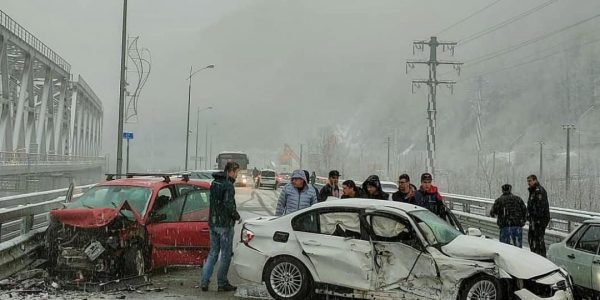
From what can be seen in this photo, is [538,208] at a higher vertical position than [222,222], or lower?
higher

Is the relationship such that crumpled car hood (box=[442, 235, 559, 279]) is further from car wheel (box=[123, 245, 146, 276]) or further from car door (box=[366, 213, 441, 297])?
car wheel (box=[123, 245, 146, 276])

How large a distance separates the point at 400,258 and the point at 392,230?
1.24 ft

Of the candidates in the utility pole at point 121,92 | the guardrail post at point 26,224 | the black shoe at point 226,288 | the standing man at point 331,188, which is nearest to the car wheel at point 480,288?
the black shoe at point 226,288

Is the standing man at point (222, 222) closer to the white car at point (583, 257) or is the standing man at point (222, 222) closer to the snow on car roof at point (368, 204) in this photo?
the snow on car roof at point (368, 204)

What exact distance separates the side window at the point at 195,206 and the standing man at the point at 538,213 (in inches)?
235

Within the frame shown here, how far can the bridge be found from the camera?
3959 cm

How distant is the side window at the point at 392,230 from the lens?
694 centimetres

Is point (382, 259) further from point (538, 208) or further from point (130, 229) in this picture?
point (538, 208)

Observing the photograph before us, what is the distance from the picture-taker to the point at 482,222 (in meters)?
16.3

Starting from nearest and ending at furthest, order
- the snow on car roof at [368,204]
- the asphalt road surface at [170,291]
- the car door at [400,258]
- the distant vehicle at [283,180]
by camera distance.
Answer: the car door at [400,258] < the asphalt road surface at [170,291] < the snow on car roof at [368,204] < the distant vehicle at [283,180]

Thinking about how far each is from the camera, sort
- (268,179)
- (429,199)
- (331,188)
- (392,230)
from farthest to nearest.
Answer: (268,179), (331,188), (429,199), (392,230)

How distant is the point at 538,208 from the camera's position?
416 inches

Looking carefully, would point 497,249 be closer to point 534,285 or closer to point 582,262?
point 534,285

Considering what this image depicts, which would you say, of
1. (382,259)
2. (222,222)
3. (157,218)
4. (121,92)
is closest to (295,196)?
(222,222)
